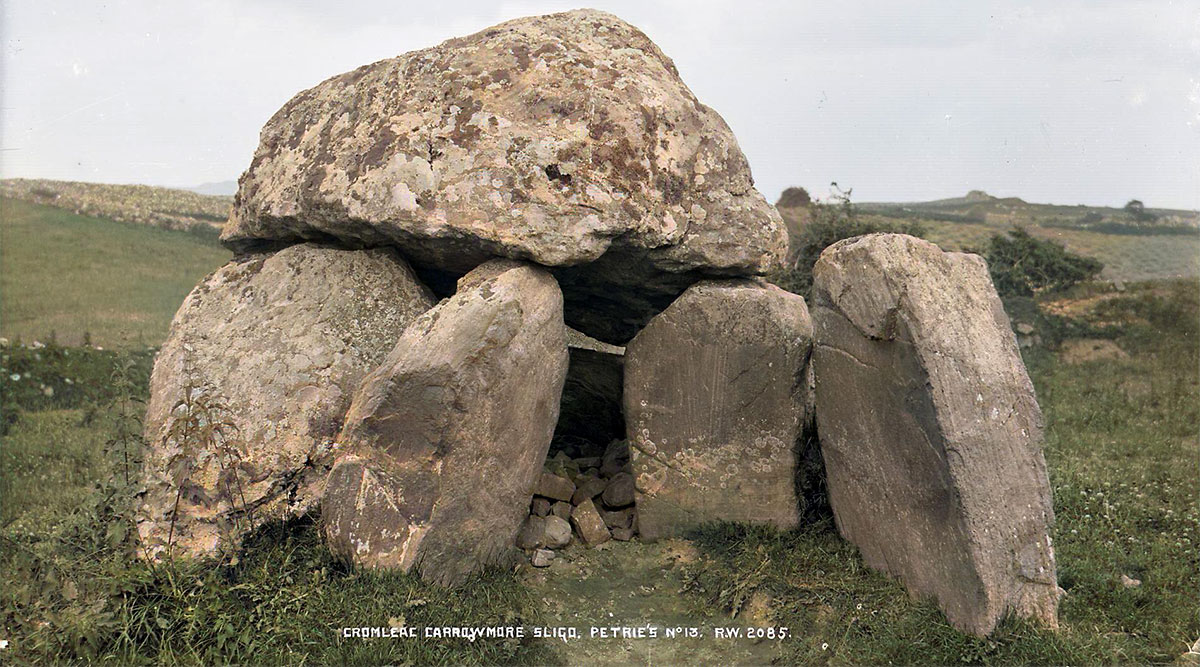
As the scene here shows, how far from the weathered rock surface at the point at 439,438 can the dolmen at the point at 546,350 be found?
16mm

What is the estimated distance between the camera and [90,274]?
644 inches

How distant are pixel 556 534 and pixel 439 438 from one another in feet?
4.63

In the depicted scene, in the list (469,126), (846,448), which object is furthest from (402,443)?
(846,448)

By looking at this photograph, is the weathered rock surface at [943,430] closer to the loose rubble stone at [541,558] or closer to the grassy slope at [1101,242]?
the loose rubble stone at [541,558]

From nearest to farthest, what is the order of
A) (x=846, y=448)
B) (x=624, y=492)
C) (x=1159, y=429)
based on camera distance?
(x=846, y=448) < (x=624, y=492) < (x=1159, y=429)

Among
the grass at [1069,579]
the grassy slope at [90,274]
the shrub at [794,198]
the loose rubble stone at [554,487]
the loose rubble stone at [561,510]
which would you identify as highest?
the shrub at [794,198]

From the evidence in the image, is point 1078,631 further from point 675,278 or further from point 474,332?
point 474,332

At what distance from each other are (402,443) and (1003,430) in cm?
331

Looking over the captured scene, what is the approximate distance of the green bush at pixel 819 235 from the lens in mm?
14977

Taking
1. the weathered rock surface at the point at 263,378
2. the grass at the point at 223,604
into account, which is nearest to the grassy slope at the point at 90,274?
the weathered rock surface at the point at 263,378

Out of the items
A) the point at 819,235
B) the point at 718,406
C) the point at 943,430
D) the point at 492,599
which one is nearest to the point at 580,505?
the point at 718,406

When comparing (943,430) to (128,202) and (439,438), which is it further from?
(128,202)

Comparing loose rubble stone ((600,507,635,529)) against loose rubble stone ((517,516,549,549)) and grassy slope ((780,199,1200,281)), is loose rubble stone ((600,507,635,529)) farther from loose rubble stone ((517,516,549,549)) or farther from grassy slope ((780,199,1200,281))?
grassy slope ((780,199,1200,281))

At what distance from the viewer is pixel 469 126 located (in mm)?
6047
